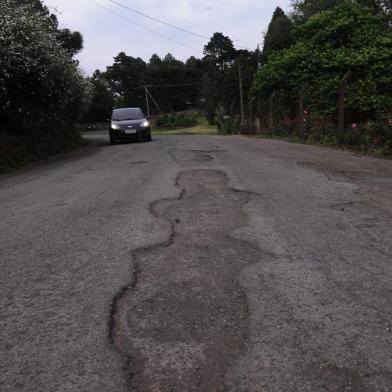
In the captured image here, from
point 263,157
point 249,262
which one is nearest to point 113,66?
point 263,157

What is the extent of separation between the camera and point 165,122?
5497 centimetres

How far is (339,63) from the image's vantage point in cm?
1772

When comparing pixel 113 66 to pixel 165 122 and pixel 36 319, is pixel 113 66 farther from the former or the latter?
pixel 36 319

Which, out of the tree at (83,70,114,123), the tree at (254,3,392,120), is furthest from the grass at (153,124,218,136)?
the tree at (254,3,392,120)

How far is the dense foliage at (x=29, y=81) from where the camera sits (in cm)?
1034

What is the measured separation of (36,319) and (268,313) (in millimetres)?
1340

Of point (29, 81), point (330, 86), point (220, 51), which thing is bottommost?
point (330, 86)

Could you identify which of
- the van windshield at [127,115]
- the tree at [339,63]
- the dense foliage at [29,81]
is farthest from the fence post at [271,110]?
the dense foliage at [29,81]

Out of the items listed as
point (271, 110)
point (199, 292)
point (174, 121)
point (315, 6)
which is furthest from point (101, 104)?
point (199, 292)

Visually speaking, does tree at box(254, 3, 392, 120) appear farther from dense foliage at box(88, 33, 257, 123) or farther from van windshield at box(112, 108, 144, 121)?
dense foliage at box(88, 33, 257, 123)

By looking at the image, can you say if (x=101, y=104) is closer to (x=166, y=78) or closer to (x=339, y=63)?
(x=166, y=78)

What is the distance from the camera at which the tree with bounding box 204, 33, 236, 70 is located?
8462cm

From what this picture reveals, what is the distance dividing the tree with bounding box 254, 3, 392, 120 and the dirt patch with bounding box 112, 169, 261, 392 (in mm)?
12852

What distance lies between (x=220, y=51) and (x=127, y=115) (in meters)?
73.1
